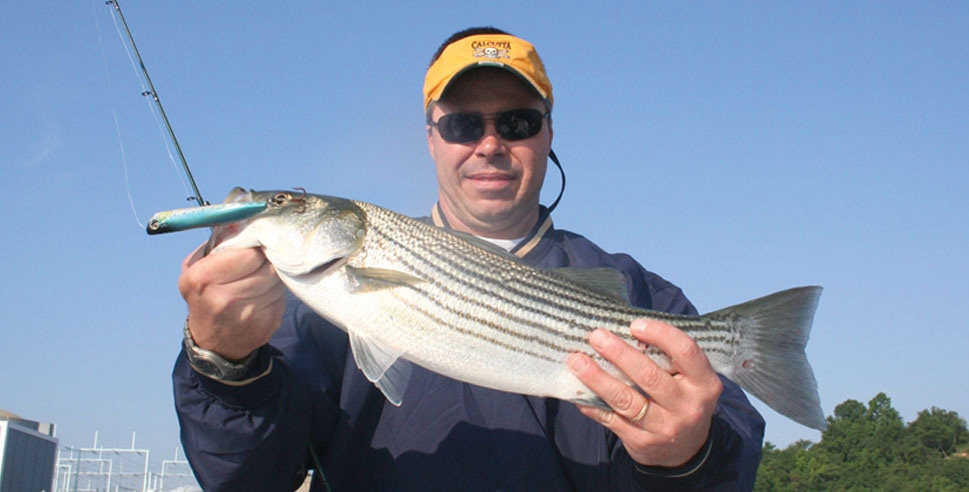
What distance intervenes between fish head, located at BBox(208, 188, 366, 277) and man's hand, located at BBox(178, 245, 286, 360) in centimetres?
15

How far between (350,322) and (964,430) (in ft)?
492

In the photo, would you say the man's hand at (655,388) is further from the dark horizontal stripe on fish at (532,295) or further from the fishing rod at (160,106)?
the fishing rod at (160,106)

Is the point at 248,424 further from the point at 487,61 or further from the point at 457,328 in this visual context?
the point at 487,61

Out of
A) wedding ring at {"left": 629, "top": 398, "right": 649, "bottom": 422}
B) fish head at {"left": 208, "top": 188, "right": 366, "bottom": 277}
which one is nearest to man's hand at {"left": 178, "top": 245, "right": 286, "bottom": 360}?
fish head at {"left": 208, "top": 188, "right": 366, "bottom": 277}

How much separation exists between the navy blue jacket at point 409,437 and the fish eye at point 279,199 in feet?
3.22

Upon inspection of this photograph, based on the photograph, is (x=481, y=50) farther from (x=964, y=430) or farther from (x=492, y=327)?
(x=964, y=430)

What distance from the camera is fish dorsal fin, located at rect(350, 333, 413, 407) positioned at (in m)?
4.34

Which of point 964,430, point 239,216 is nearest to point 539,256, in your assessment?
point 239,216

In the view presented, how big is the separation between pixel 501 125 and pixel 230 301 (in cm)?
322

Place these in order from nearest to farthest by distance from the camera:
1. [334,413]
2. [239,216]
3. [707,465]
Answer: [239,216], [707,465], [334,413]

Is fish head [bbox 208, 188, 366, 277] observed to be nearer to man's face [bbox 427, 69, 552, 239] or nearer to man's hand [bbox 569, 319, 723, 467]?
man's hand [bbox 569, 319, 723, 467]

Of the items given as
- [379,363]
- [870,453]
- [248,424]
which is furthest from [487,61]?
[870,453]

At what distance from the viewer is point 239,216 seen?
14.2 feet

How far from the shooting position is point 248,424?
4293 mm
